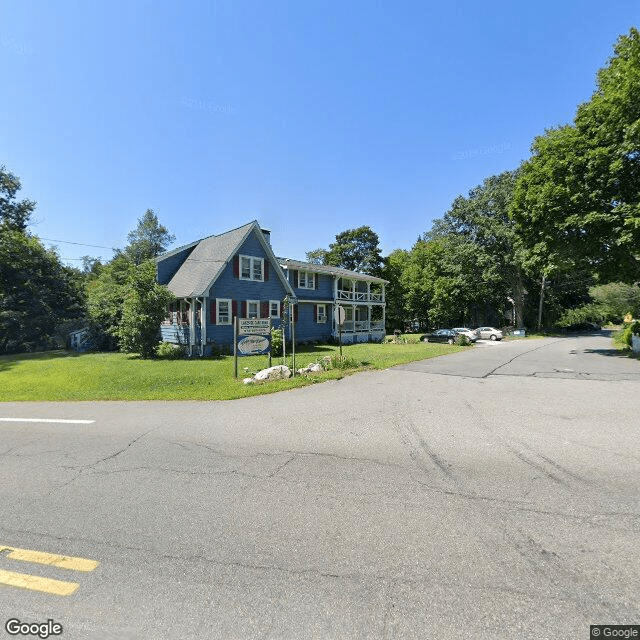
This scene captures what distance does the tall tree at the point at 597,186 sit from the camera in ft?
56.5

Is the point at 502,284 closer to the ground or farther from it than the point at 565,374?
farther from it

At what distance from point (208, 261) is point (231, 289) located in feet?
8.46

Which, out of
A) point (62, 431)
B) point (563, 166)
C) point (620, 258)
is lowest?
point (62, 431)

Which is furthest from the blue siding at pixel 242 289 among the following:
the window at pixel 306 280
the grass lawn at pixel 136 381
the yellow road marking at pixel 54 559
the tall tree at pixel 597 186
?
the yellow road marking at pixel 54 559

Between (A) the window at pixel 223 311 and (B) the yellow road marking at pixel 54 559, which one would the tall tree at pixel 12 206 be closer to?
(A) the window at pixel 223 311

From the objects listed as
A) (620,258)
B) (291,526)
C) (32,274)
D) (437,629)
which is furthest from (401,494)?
(32,274)

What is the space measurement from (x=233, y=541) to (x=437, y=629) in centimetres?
180

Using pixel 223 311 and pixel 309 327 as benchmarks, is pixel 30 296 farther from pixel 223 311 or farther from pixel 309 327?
pixel 309 327

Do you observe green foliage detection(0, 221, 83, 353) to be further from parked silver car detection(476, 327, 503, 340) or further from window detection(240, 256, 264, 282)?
parked silver car detection(476, 327, 503, 340)

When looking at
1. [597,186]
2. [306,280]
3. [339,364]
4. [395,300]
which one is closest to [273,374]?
[339,364]

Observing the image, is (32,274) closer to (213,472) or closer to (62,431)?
(62,431)

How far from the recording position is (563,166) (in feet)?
63.6

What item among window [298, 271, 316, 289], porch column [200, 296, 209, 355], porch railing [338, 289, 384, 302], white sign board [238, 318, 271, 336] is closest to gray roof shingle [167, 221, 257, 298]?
porch column [200, 296, 209, 355]

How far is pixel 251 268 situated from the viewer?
76.6 ft
